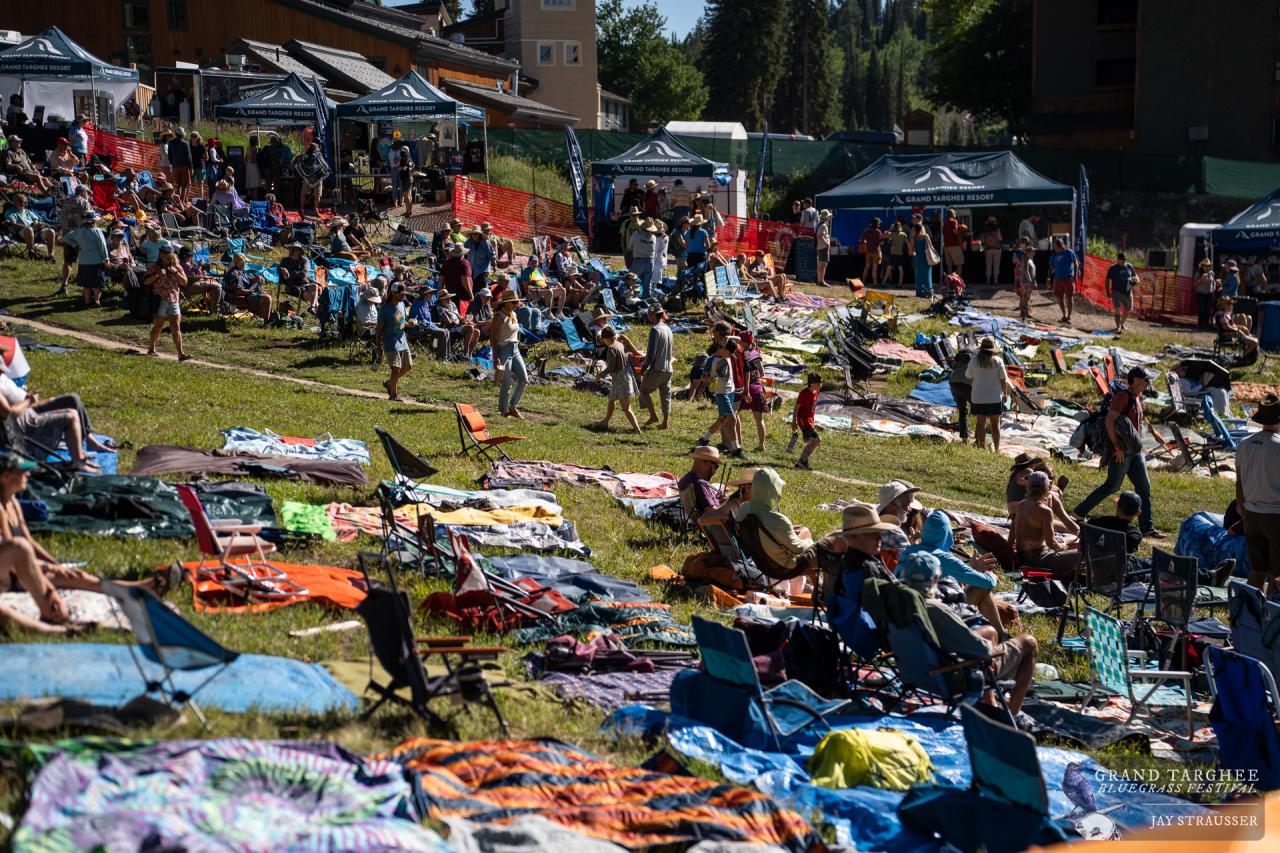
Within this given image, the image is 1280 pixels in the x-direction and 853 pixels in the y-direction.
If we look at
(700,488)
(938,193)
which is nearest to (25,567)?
(700,488)

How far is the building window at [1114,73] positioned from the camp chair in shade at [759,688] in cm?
5691

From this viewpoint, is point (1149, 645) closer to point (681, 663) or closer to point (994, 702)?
point (994, 702)

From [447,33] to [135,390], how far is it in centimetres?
6718

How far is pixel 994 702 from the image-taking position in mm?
8664

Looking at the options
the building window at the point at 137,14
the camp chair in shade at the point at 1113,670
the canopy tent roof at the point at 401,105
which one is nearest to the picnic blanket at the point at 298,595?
the camp chair in shade at the point at 1113,670

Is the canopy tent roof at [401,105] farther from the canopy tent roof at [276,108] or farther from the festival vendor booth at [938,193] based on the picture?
the festival vendor booth at [938,193]

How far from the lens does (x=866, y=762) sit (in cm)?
759

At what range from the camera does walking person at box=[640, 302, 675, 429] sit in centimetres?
1900

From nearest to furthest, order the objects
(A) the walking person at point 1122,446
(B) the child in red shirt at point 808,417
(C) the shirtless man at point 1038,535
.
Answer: (C) the shirtless man at point 1038,535
(A) the walking person at point 1122,446
(B) the child in red shirt at point 808,417

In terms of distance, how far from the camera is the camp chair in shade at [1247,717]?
27.0 feet

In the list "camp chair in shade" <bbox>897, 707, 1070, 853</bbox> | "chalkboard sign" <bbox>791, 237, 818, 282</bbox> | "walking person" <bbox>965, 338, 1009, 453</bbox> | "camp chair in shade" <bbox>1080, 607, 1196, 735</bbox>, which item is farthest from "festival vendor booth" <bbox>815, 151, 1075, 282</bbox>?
"camp chair in shade" <bbox>897, 707, 1070, 853</bbox>

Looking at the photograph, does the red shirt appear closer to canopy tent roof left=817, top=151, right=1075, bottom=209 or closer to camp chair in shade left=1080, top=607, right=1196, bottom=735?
camp chair in shade left=1080, top=607, right=1196, bottom=735

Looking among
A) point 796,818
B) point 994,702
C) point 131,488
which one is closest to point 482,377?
point 131,488

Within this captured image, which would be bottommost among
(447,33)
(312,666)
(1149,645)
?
(1149,645)
